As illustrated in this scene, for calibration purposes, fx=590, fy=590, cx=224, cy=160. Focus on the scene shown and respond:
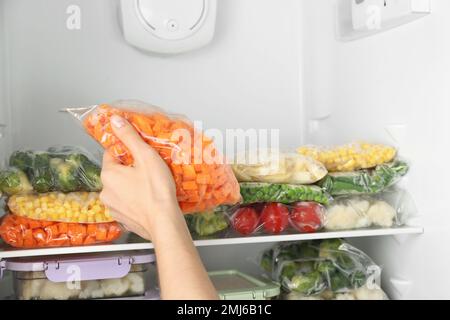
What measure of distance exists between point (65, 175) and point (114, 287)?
261mm

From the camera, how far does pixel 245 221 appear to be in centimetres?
127

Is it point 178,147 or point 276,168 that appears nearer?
point 178,147

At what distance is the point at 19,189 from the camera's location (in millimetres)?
1147

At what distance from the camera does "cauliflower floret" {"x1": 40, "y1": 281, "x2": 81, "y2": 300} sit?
1194 millimetres

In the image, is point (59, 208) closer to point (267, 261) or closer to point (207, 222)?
point (207, 222)

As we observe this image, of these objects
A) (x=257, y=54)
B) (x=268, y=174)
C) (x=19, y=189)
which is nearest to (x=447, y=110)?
(x=268, y=174)

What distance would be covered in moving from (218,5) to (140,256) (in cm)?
79

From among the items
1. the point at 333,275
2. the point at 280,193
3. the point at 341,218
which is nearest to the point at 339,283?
the point at 333,275

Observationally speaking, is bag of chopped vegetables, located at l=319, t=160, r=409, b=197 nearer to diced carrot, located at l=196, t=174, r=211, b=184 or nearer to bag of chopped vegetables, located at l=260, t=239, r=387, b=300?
bag of chopped vegetables, located at l=260, t=239, r=387, b=300

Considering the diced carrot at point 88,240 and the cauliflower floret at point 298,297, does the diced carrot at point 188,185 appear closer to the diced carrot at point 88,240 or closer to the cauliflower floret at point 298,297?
the diced carrot at point 88,240

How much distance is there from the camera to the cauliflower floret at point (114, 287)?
123 centimetres

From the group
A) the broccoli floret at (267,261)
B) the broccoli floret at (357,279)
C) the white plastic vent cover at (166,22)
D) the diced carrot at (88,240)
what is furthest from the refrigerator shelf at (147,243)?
the white plastic vent cover at (166,22)

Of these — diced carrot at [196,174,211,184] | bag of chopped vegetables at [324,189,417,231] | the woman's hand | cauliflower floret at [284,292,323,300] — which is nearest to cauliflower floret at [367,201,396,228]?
bag of chopped vegetables at [324,189,417,231]

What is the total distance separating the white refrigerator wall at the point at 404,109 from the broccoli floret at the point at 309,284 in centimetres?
19
